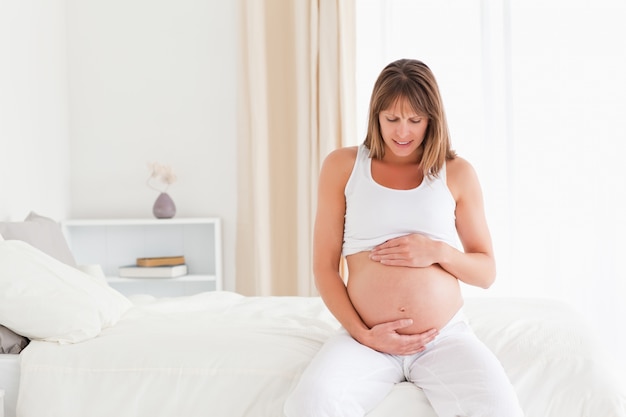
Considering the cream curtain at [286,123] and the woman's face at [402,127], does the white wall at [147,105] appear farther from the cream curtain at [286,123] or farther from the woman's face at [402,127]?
the woman's face at [402,127]

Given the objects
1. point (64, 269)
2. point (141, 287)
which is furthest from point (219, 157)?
point (64, 269)

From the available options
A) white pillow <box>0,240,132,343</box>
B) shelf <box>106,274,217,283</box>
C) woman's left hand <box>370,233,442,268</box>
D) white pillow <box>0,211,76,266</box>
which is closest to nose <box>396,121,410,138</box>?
woman's left hand <box>370,233,442,268</box>

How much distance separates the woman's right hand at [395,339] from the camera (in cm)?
173

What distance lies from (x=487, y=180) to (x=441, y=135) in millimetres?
1869

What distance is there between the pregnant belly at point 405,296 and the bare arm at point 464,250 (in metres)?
0.03

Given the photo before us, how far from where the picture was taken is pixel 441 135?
1.91 m

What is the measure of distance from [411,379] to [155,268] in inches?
83.8

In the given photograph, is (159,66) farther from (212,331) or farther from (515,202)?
(212,331)

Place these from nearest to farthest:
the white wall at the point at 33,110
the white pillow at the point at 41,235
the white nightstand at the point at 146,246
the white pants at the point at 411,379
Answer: the white pants at the point at 411,379 → the white pillow at the point at 41,235 → the white wall at the point at 33,110 → the white nightstand at the point at 146,246

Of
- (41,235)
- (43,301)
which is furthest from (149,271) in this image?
(43,301)

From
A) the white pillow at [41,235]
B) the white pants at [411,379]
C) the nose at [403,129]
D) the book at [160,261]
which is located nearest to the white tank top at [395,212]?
the nose at [403,129]

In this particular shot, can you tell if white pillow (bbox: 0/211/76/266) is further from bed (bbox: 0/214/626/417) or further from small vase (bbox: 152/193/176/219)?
small vase (bbox: 152/193/176/219)

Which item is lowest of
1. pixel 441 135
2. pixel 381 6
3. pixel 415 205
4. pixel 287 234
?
pixel 287 234

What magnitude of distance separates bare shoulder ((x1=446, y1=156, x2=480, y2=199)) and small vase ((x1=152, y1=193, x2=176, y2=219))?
203 cm
